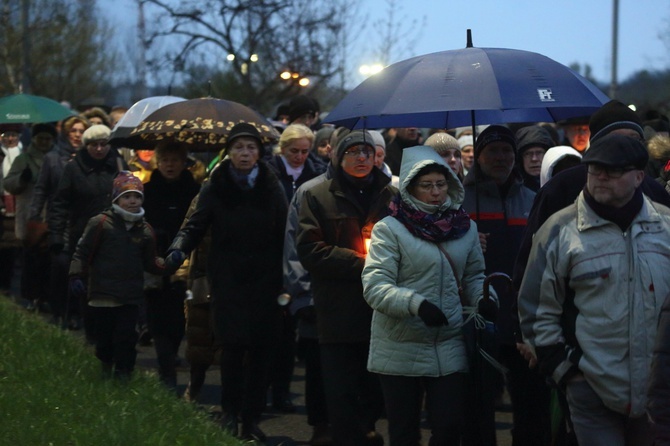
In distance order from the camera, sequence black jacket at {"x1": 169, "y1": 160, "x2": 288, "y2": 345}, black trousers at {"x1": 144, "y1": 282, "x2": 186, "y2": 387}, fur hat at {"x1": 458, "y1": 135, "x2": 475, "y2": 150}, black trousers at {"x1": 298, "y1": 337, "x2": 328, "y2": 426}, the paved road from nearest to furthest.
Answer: black jacket at {"x1": 169, "y1": 160, "x2": 288, "y2": 345} < black trousers at {"x1": 298, "y1": 337, "x2": 328, "y2": 426} < the paved road < black trousers at {"x1": 144, "y1": 282, "x2": 186, "y2": 387} < fur hat at {"x1": 458, "y1": 135, "x2": 475, "y2": 150}

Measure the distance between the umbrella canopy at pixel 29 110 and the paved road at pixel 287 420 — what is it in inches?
160

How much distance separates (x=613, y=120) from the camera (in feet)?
20.7

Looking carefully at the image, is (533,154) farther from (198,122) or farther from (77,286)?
(77,286)

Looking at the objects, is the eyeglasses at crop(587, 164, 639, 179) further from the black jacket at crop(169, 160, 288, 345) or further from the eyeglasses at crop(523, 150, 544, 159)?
the eyeglasses at crop(523, 150, 544, 159)

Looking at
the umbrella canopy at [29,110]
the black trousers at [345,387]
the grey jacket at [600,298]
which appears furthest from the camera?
the umbrella canopy at [29,110]

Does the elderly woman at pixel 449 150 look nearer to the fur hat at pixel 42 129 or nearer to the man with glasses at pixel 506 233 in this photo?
the man with glasses at pixel 506 233

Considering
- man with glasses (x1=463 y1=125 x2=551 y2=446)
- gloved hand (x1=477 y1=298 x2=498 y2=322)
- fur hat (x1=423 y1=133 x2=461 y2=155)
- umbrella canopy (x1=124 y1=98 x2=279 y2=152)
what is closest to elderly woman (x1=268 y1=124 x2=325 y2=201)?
umbrella canopy (x1=124 y1=98 x2=279 y2=152)

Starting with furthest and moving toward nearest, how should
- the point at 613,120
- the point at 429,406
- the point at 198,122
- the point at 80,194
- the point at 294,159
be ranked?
the point at 80,194 → the point at 294,159 → the point at 198,122 → the point at 429,406 → the point at 613,120

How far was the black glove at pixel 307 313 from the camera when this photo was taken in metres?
8.47

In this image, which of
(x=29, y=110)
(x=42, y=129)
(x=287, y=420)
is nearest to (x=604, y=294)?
(x=287, y=420)

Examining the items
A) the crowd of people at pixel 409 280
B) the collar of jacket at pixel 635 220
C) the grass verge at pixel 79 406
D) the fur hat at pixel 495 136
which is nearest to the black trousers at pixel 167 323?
the crowd of people at pixel 409 280

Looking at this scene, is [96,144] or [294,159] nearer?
[294,159]

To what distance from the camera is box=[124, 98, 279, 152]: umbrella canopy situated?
33.0ft

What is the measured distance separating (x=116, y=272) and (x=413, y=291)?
3.43 m
